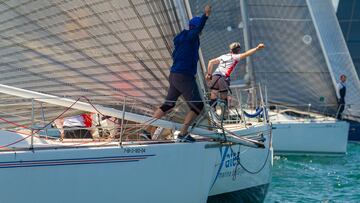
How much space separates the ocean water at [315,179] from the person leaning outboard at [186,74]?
127 inches

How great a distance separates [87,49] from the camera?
6.16 metres

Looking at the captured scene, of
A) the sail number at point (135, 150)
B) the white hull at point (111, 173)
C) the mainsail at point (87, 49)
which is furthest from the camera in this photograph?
the mainsail at point (87, 49)

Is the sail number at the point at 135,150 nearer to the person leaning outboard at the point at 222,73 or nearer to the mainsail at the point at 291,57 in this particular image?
the person leaning outboard at the point at 222,73

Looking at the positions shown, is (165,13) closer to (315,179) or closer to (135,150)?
(135,150)

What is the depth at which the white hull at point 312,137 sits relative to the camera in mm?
15945

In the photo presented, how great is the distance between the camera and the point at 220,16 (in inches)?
576

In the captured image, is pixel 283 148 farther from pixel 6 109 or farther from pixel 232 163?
pixel 6 109

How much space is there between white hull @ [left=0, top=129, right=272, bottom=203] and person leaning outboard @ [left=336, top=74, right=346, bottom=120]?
981cm

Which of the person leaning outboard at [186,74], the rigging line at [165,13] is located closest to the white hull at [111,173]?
the person leaning outboard at [186,74]

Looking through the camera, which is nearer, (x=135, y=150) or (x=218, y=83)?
(x=135, y=150)

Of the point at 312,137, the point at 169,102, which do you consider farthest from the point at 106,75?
the point at 312,137

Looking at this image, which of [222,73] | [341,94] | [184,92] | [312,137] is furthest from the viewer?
[312,137]

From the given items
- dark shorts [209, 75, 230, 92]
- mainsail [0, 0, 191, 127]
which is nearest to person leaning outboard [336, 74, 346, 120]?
dark shorts [209, 75, 230, 92]

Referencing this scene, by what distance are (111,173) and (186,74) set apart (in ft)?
4.04
